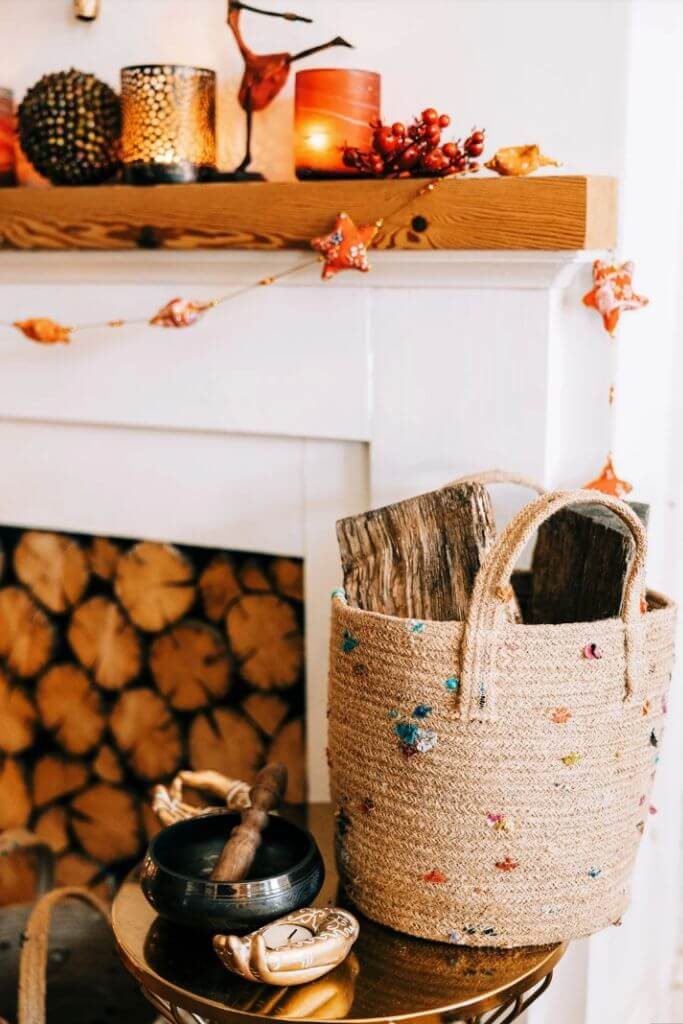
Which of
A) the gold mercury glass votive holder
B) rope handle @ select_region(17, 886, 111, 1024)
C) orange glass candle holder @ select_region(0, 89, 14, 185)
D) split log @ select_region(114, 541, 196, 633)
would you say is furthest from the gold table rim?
orange glass candle holder @ select_region(0, 89, 14, 185)

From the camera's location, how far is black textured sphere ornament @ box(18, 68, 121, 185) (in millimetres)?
1508

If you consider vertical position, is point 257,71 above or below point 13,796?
above

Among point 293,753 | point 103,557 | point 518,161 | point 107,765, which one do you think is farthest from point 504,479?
point 107,765

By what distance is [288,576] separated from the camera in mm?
1568

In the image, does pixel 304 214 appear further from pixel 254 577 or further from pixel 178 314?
pixel 254 577

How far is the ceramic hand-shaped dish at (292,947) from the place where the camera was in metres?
1.06

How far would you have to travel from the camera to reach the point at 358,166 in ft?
4.35

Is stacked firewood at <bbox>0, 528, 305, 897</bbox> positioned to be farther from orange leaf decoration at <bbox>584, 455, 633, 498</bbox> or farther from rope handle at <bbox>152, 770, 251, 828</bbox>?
orange leaf decoration at <bbox>584, 455, 633, 498</bbox>

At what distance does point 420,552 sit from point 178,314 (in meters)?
0.46

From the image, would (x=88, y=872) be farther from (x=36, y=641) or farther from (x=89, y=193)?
(x=89, y=193)

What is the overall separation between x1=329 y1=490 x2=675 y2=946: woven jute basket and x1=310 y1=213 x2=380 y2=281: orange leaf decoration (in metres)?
0.38

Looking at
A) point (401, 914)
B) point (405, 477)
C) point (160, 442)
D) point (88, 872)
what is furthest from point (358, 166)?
point (88, 872)

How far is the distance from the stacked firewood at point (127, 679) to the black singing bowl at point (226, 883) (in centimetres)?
35

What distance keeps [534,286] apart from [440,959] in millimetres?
699
